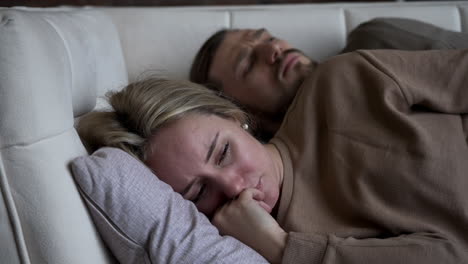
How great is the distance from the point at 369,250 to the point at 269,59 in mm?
695

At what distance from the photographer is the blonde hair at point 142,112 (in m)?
1.02

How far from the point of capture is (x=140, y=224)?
85 centimetres

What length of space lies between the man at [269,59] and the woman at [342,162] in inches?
11.2

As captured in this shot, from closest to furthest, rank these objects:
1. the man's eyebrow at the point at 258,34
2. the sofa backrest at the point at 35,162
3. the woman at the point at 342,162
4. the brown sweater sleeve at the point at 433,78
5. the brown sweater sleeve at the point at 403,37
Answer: the sofa backrest at the point at 35,162, the woman at the point at 342,162, the brown sweater sleeve at the point at 433,78, the brown sweater sleeve at the point at 403,37, the man's eyebrow at the point at 258,34

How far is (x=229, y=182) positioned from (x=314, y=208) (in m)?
0.18

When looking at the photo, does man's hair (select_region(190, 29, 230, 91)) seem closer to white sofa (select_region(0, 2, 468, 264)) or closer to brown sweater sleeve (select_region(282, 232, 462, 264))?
white sofa (select_region(0, 2, 468, 264))

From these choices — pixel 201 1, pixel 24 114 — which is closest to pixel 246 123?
pixel 24 114

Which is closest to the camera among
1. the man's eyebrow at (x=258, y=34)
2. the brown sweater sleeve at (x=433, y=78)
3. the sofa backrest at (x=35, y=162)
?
the sofa backrest at (x=35, y=162)

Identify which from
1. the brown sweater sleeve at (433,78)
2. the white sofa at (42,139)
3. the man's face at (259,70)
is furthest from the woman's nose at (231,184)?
the man's face at (259,70)

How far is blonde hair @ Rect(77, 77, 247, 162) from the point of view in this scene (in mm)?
1020

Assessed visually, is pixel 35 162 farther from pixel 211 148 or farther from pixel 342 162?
pixel 342 162

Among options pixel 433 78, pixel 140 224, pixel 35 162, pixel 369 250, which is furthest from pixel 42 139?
pixel 433 78

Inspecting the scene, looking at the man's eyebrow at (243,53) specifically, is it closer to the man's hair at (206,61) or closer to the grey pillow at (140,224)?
the man's hair at (206,61)

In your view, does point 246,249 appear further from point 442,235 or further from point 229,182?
point 442,235
